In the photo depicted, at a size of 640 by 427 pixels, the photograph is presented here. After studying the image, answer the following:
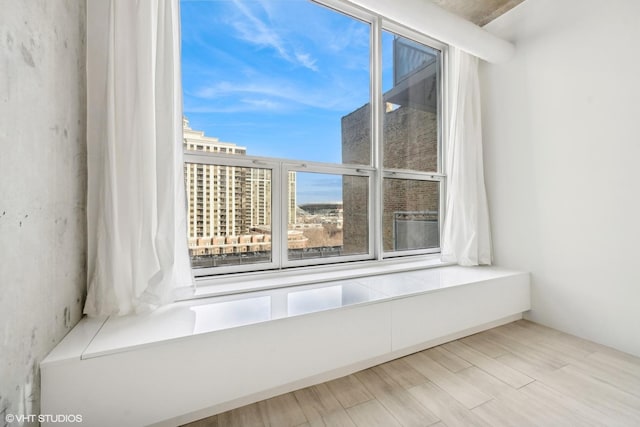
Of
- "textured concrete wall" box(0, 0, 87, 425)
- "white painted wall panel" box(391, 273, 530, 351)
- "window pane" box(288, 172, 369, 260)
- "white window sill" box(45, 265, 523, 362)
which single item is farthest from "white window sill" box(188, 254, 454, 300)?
"textured concrete wall" box(0, 0, 87, 425)

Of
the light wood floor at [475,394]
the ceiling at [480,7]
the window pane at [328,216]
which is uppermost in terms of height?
the ceiling at [480,7]

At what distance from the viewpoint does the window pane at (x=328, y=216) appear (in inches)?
84.2

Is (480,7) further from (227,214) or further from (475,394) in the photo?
(475,394)

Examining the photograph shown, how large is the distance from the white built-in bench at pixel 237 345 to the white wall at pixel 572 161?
0.84 m

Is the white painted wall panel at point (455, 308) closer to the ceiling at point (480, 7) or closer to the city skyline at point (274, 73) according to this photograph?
the city skyline at point (274, 73)

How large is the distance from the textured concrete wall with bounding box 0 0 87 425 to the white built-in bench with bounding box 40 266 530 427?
0.14 metres

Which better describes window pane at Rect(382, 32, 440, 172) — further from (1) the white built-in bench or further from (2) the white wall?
(1) the white built-in bench

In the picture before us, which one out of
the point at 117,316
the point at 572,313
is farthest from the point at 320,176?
the point at 572,313

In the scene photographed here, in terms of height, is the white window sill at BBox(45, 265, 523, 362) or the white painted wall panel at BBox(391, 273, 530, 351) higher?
the white window sill at BBox(45, 265, 523, 362)

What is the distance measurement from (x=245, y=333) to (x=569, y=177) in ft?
8.83

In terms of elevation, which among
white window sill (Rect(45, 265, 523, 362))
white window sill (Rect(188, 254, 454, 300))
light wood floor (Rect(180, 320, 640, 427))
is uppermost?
white window sill (Rect(188, 254, 454, 300))

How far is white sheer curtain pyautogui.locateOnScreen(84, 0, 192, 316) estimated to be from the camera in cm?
133

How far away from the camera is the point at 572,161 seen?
205cm

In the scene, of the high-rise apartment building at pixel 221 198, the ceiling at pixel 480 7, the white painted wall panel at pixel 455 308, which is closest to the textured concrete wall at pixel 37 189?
the high-rise apartment building at pixel 221 198
